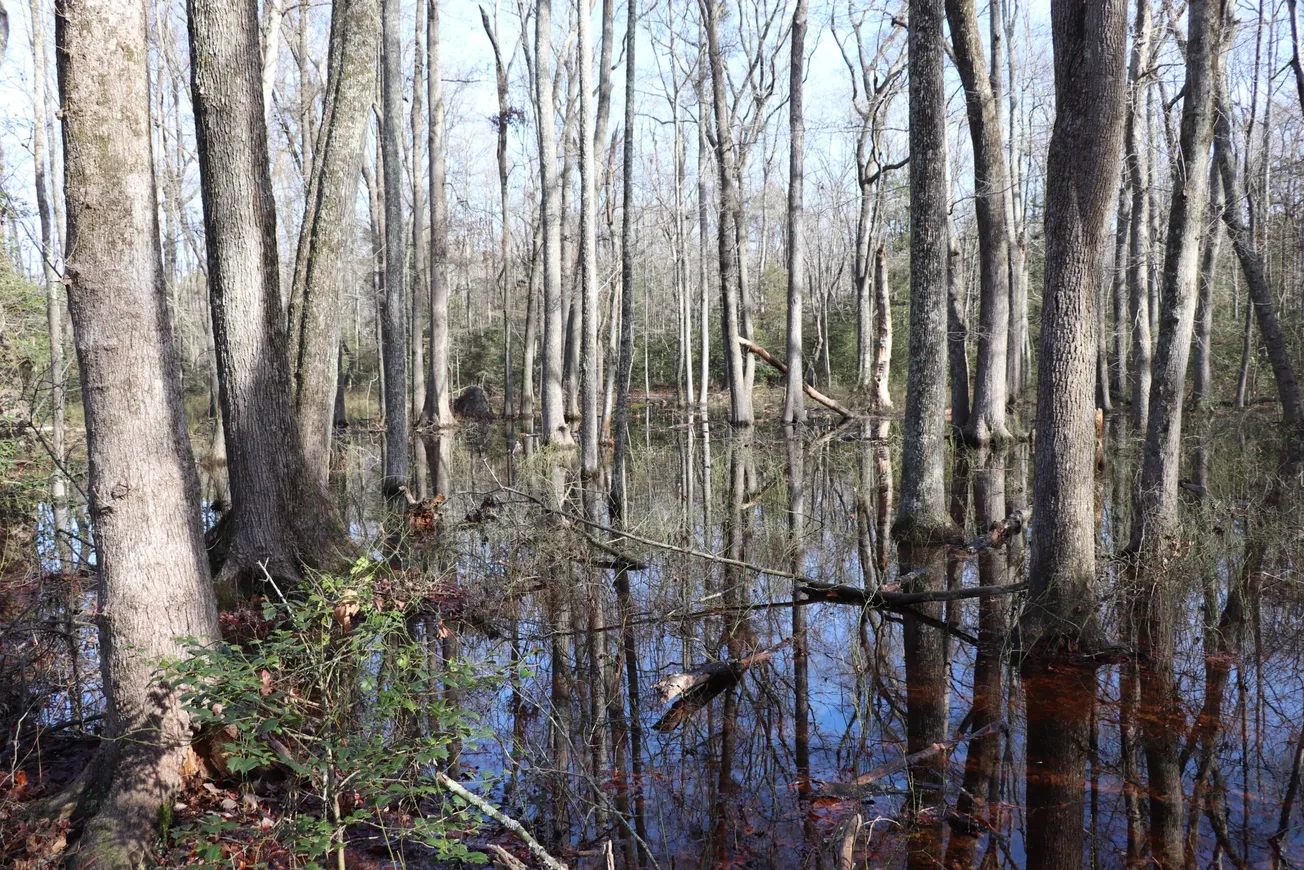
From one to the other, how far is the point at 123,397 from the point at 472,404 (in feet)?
90.8

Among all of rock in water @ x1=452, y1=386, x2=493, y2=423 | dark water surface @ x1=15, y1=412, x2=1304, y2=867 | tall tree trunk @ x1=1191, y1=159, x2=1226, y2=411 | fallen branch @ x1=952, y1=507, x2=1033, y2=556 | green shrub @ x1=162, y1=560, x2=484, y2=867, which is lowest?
dark water surface @ x1=15, y1=412, x2=1304, y2=867

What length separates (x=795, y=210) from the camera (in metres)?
17.7

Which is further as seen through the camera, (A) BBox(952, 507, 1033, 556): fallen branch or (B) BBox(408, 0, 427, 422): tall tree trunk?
(B) BBox(408, 0, 427, 422): tall tree trunk

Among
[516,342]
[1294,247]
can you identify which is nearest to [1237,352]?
[1294,247]

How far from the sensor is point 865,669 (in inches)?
188

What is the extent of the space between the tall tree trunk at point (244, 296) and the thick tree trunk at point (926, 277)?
5.03 metres

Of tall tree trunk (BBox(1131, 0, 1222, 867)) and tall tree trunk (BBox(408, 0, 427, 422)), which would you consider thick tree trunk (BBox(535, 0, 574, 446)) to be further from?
tall tree trunk (BBox(1131, 0, 1222, 867))

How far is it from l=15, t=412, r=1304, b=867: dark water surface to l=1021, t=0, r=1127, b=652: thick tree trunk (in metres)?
0.39

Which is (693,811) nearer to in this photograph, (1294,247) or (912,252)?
(912,252)

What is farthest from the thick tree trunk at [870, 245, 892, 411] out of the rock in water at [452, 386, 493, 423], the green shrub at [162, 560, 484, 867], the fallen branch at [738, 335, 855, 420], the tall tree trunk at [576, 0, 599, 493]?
the green shrub at [162, 560, 484, 867]

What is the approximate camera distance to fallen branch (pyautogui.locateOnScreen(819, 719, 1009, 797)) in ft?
11.1

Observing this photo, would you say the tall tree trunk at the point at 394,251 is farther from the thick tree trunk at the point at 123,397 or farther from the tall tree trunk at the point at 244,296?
the thick tree trunk at the point at 123,397

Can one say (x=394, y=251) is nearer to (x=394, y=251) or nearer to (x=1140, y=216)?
(x=394, y=251)

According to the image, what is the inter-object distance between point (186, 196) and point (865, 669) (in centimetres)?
2142
